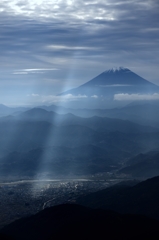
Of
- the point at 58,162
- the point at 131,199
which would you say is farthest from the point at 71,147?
the point at 131,199

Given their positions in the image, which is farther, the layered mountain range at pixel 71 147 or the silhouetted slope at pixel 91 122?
the silhouetted slope at pixel 91 122

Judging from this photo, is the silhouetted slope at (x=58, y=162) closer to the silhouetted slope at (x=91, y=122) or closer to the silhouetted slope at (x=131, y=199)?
the silhouetted slope at (x=131, y=199)

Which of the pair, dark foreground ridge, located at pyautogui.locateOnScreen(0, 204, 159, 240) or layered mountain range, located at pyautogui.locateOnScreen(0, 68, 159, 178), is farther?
layered mountain range, located at pyautogui.locateOnScreen(0, 68, 159, 178)

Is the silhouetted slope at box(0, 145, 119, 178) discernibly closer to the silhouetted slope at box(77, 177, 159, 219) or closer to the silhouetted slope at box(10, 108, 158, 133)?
the silhouetted slope at box(77, 177, 159, 219)

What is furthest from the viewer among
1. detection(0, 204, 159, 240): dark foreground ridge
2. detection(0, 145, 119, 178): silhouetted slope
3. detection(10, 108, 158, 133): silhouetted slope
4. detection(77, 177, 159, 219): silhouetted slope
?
detection(10, 108, 158, 133): silhouetted slope

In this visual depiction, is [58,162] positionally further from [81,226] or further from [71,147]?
[81,226]

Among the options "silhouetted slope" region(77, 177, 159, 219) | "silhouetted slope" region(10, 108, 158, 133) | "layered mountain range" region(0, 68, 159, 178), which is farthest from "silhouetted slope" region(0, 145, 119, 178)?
"silhouetted slope" region(10, 108, 158, 133)

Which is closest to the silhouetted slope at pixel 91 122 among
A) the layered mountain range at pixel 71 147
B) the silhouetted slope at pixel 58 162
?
the layered mountain range at pixel 71 147
